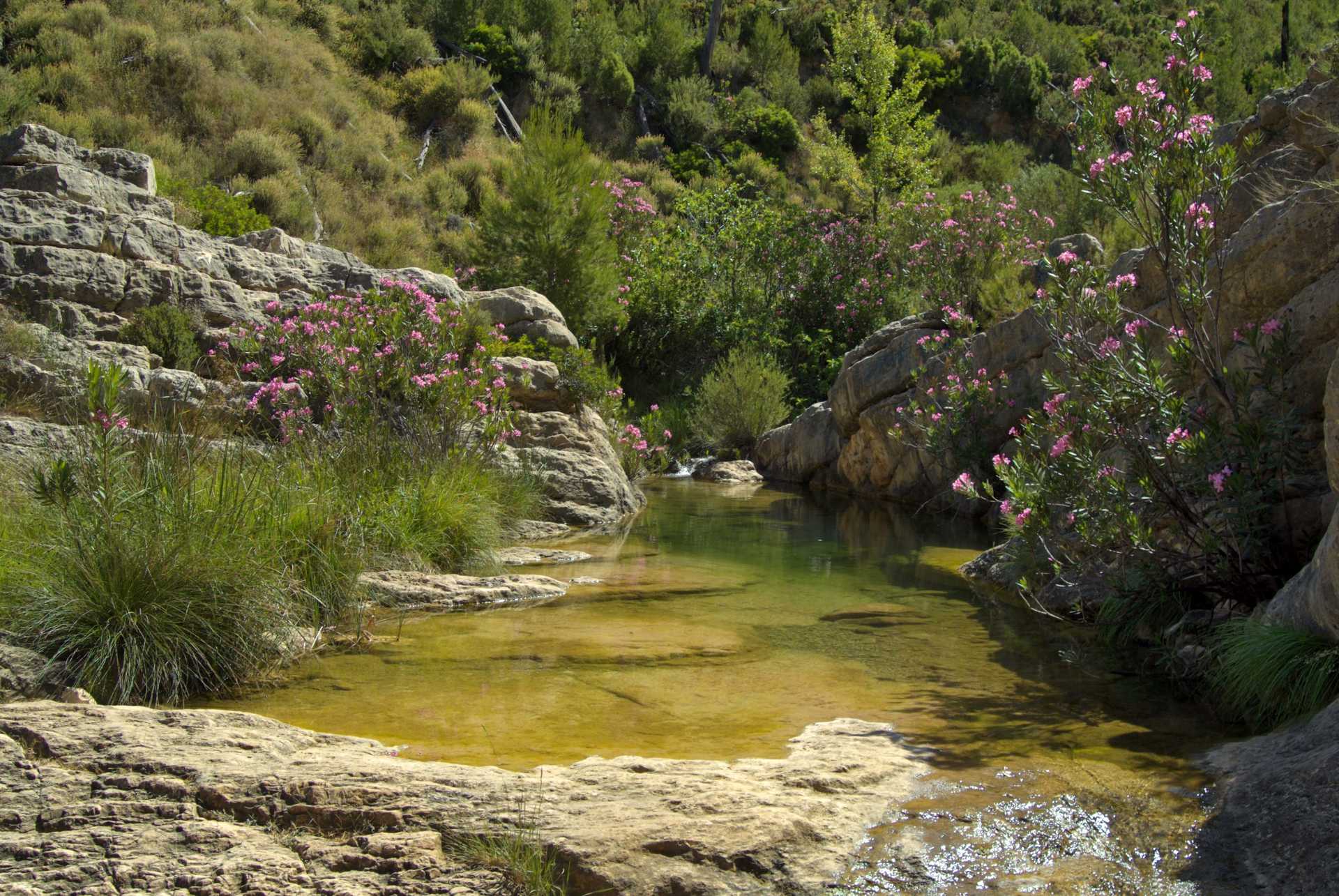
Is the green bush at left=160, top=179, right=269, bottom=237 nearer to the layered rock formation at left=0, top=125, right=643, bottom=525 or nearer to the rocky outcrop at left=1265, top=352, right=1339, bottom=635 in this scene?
the layered rock formation at left=0, top=125, right=643, bottom=525

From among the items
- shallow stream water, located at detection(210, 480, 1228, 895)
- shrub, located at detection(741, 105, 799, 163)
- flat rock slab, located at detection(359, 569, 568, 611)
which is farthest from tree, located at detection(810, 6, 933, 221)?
flat rock slab, located at detection(359, 569, 568, 611)

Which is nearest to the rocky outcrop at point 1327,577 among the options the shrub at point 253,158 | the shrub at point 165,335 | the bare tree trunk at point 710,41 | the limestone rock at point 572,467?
the limestone rock at point 572,467

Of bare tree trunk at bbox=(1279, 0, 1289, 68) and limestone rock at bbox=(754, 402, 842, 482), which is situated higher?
bare tree trunk at bbox=(1279, 0, 1289, 68)

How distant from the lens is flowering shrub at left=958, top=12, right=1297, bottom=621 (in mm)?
5387

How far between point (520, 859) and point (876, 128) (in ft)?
78.6

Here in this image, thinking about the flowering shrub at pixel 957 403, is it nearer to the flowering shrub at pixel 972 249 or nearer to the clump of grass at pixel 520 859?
the flowering shrub at pixel 972 249

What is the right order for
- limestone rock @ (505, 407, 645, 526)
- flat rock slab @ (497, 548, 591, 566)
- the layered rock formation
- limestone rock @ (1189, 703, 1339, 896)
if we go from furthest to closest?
1. limestone rock @ (505, 407, 645, 526)
2. the layered rock formation
3. flat rock slab @ (497, 548, 591, 566)
4. limestone rock @ (1189, 703, 1339, 896)

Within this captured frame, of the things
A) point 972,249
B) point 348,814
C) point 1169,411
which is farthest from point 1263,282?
→ point 972,249

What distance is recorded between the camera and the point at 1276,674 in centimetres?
429

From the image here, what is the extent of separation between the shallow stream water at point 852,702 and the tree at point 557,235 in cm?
1124

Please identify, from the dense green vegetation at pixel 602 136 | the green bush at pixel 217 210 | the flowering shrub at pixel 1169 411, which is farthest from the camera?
the dense green vegetation at pixel 602 136

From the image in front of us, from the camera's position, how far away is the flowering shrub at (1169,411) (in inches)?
212

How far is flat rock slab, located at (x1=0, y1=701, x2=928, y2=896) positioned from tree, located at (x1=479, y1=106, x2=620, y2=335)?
15.4 meters

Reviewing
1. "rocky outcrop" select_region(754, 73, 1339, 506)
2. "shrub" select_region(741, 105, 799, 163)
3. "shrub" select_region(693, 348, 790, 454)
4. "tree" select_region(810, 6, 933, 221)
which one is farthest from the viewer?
"shrub" select_region(741, 105, 799, 163)
